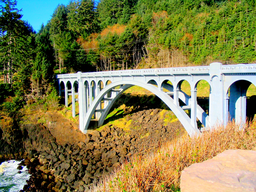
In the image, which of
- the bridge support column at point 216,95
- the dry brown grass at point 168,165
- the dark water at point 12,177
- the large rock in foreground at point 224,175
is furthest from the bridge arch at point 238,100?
the dark water at point 12,177

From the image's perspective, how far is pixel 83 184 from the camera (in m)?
18.0

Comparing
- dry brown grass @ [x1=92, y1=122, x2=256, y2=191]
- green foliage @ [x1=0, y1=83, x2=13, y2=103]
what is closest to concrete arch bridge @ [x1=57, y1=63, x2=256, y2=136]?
dry brown grass @ [x1=92, y1=122, x2=256, y2=191]

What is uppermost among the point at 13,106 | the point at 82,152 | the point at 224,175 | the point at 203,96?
the point at 203,96

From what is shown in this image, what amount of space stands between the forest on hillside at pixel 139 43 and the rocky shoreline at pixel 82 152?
11.8m

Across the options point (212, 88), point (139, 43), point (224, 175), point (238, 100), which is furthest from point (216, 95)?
point (139, 43)

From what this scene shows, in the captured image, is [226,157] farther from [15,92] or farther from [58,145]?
[15,92]

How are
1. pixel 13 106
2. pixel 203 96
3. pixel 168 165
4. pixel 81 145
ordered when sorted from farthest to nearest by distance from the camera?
pixel 13 106 < pixel 203 96 < pixel 81 145 < pixel 168 165

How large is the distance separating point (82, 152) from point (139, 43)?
3240 cm

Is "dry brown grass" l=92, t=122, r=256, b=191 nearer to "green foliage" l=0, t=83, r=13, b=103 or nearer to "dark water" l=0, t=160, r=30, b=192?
"dark water" l=0, t=160, r=30, b=192

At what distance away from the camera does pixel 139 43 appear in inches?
1923

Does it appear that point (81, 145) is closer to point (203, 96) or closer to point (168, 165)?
point (203, 96)

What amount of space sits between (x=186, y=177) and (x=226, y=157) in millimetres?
1893

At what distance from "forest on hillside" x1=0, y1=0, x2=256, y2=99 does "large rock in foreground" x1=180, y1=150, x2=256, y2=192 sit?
28.2 meters

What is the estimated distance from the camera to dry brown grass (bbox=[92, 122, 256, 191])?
21.9 feet
